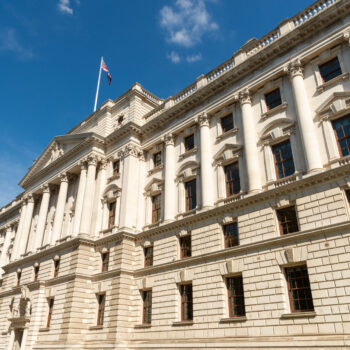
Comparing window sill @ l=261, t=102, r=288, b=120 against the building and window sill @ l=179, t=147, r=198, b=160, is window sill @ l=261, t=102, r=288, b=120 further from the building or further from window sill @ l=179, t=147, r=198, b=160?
window sill @ l=179, t=147, r=198, b=160

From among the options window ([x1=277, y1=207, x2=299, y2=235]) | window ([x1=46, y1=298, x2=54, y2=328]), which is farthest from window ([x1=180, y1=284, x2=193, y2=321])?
window ([x1=46, y1=298, x2=54, y2=328])

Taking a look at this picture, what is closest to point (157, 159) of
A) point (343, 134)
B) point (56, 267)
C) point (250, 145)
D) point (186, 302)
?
point (250, 145)

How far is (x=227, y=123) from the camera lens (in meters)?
28.3

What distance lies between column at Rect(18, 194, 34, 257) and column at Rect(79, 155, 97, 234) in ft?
42.3

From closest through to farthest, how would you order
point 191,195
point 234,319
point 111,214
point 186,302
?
point 234,319, point 186,302, point 191,195, point 111,214

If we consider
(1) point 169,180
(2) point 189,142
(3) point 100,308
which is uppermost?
(2) point 189,142

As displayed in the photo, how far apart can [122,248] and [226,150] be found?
1226 centimetres

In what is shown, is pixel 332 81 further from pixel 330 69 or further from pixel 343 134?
pixel 343 134

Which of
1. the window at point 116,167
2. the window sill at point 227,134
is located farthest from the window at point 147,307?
the window sill at point 227,134

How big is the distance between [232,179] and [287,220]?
5.95 m

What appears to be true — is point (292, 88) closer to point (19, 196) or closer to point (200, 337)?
point (200, 337)

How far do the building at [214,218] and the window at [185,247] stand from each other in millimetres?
93

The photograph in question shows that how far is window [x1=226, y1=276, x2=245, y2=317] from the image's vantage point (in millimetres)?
21094

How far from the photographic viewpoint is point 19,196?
2149 inches
